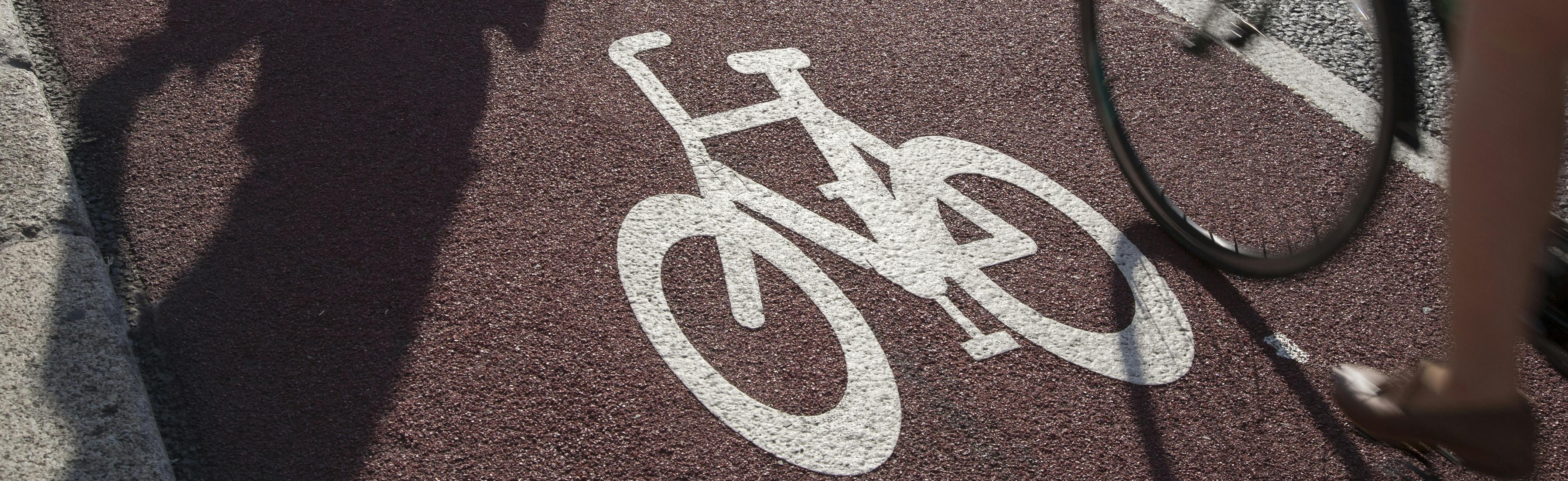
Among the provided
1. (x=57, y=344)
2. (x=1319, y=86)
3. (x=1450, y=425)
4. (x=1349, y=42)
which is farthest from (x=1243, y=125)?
(x=57, y=344)

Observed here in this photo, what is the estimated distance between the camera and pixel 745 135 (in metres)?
3.58

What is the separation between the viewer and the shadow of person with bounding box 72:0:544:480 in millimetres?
2578

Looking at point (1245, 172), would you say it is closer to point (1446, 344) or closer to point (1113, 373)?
point (1113, 373)

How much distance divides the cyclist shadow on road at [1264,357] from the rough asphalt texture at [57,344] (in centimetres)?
228

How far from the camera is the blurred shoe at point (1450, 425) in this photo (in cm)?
198

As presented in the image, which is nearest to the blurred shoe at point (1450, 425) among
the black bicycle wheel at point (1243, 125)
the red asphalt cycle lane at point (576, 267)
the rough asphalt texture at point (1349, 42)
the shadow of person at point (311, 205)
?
the red asphalt cycle lane at point (576, 267)

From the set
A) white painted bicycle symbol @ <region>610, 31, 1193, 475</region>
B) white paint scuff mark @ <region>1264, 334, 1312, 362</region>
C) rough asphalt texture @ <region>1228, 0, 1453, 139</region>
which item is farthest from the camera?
rough asphalt texture @ <region>1228, 0, 1453, 139</region>

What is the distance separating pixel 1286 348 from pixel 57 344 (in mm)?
3140

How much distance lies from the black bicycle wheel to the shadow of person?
2145 mm

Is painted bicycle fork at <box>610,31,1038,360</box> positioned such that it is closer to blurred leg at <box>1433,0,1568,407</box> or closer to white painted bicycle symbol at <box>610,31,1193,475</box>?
white painted bicycle symbol at <box>610,31,1193,475</box>

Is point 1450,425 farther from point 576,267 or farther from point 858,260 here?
point 576,267

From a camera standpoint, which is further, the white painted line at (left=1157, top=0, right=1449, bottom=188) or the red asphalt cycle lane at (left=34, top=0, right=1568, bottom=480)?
the white painted line at (left=1157, top=0, right=1449, bottom=188)

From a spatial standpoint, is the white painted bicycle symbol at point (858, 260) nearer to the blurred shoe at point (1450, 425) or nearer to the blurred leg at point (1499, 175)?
the blurred shoe at point (1450, 425)

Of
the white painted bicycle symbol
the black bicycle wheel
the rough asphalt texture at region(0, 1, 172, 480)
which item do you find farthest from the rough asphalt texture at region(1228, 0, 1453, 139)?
the rough asphalt texture at region(0, 1, 172, 480)
